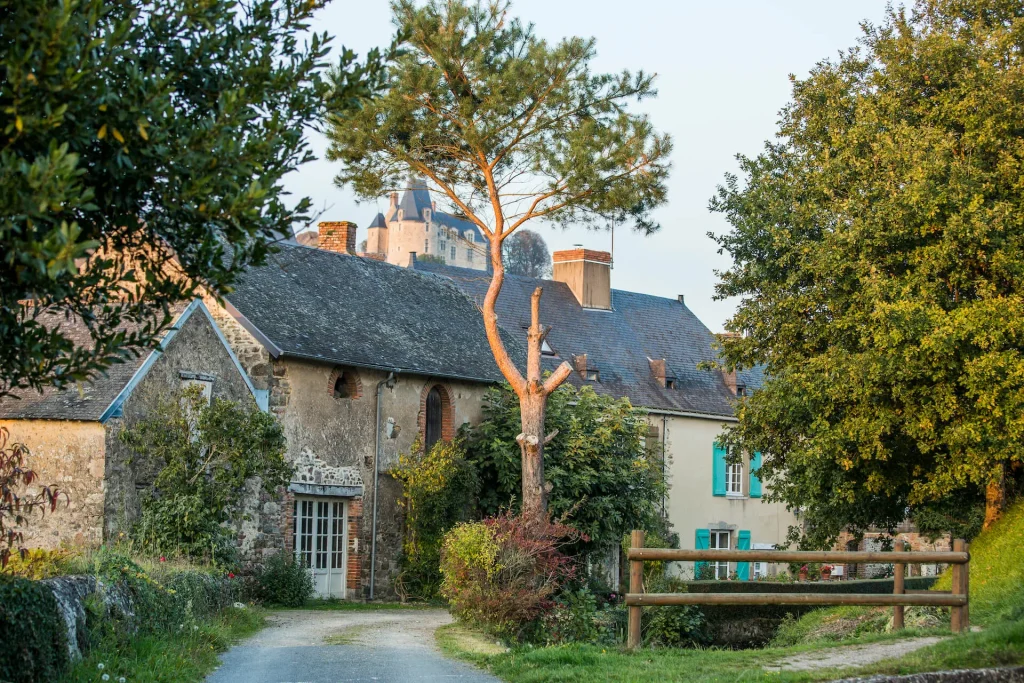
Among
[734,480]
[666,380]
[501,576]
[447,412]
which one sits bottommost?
[501,576]

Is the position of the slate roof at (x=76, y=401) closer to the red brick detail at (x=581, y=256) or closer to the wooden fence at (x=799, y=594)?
the wooden fence at (x=799, y=594)

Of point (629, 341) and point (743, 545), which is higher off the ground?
point (629, 341)

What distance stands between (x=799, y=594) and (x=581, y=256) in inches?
969

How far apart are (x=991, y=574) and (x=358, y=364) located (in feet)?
39.0

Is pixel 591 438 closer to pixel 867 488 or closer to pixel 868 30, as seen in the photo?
pixel 867 488

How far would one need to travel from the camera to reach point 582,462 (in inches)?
942

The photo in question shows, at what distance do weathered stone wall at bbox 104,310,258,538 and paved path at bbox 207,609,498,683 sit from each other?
125 inches

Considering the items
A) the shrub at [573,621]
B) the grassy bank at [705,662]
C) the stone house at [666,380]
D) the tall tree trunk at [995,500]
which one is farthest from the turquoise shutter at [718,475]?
the grassy bank at [705,662]

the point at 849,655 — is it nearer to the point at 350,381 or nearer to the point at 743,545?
the point at 350,381

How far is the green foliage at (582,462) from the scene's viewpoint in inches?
929

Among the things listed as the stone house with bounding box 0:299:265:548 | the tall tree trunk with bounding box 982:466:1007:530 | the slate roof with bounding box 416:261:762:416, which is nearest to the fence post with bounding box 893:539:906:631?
the tall tree trunk with bounding box 982:466:1007:530

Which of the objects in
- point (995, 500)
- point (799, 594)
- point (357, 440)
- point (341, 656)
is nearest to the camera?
point (341, 656)

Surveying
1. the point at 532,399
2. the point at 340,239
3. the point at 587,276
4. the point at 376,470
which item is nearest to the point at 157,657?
the point at 532,399

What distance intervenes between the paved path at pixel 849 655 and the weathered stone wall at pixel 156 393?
10595mm
